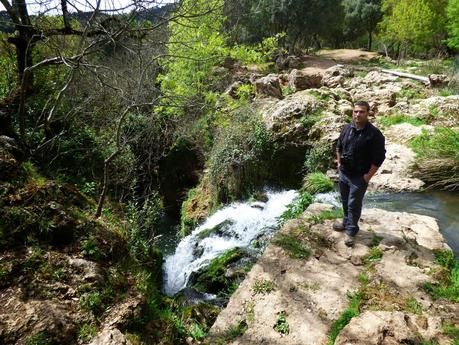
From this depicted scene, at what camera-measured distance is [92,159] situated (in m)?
6.77

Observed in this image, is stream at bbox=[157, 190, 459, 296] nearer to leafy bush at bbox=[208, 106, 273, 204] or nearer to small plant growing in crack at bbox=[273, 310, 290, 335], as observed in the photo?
leafy bush at bbox=[208, 106, 273, 204]

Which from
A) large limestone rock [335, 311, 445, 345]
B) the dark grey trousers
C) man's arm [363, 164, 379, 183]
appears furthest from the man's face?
large limestone rock [335, 311, 445, 345]

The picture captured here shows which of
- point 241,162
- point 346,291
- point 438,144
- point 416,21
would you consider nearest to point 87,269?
point 346,291

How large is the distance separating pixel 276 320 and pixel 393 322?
3.69 ft

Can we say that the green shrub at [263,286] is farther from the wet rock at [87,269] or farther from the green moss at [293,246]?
the wet rock at [87,269]

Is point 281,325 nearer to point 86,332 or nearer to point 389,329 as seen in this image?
point 389,329

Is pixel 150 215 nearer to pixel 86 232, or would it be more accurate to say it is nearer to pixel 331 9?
pixel 86 232

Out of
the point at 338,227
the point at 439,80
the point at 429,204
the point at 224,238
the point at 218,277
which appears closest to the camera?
the point at 338,227

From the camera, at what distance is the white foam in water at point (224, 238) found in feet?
23.3

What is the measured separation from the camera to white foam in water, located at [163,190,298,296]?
279 inches

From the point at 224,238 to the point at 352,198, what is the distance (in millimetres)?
4161

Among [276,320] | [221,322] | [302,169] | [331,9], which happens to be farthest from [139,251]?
[331,9]

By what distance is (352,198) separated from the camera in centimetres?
418

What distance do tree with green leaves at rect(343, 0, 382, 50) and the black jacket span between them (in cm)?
3384
